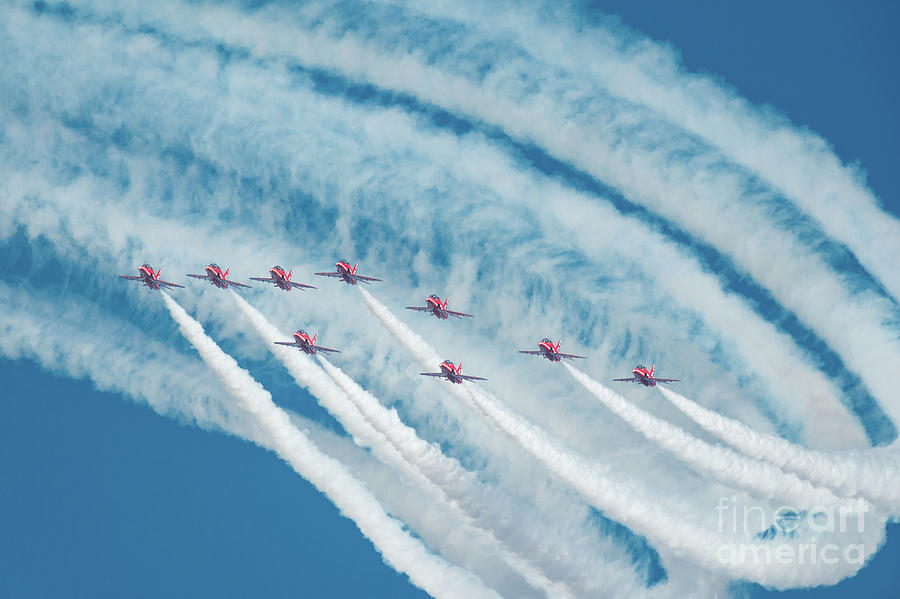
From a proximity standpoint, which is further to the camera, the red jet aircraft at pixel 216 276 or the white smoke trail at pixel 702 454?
the red jet aircraft at pixel 216 276

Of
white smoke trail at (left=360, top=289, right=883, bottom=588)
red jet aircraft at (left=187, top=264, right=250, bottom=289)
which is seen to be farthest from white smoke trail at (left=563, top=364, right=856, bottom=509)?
red jet aircraft at (left=187, top=264, right=250, bottom=289)

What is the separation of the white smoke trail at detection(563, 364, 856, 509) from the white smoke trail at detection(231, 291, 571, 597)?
44.9 feet

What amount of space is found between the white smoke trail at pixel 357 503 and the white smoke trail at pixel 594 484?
492 inches

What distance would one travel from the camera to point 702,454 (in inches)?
3819

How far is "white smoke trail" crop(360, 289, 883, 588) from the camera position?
3846 inches

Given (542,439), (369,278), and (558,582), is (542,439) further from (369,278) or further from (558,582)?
(369,278)

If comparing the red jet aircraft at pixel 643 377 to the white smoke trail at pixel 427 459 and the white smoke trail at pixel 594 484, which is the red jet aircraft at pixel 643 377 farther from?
the white smoke trail at pixel 427 459

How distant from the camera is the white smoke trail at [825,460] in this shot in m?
93.4

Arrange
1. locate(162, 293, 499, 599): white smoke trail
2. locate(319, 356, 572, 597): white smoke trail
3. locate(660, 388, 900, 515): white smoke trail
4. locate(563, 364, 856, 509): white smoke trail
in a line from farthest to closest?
locate(162, 293, 499, 599): white smoke trail < locate(319, 356, 572, 597): white smoke trail < locate(563, 364, 856, 509): white smoke trail < locate(660, 388, 900, 515): white smoke trail

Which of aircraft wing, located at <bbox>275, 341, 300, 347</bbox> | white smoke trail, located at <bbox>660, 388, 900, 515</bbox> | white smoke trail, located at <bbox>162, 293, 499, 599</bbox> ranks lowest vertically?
white smoke trail, located at <bbox>162, 293, 499, 599</bbox>

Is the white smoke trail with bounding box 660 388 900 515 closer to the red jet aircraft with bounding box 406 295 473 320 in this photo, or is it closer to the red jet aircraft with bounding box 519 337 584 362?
the red jet aircraft with bounding box 519 337 584 362

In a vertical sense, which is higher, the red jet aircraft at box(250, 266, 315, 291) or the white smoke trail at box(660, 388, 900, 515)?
the white smoke trail at box(660, 388, 900, 515)

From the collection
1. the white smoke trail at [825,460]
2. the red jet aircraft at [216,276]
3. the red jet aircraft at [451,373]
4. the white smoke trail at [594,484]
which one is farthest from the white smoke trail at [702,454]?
the red jet aircraft at [216,276]

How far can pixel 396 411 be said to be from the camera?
99938 millimetres
